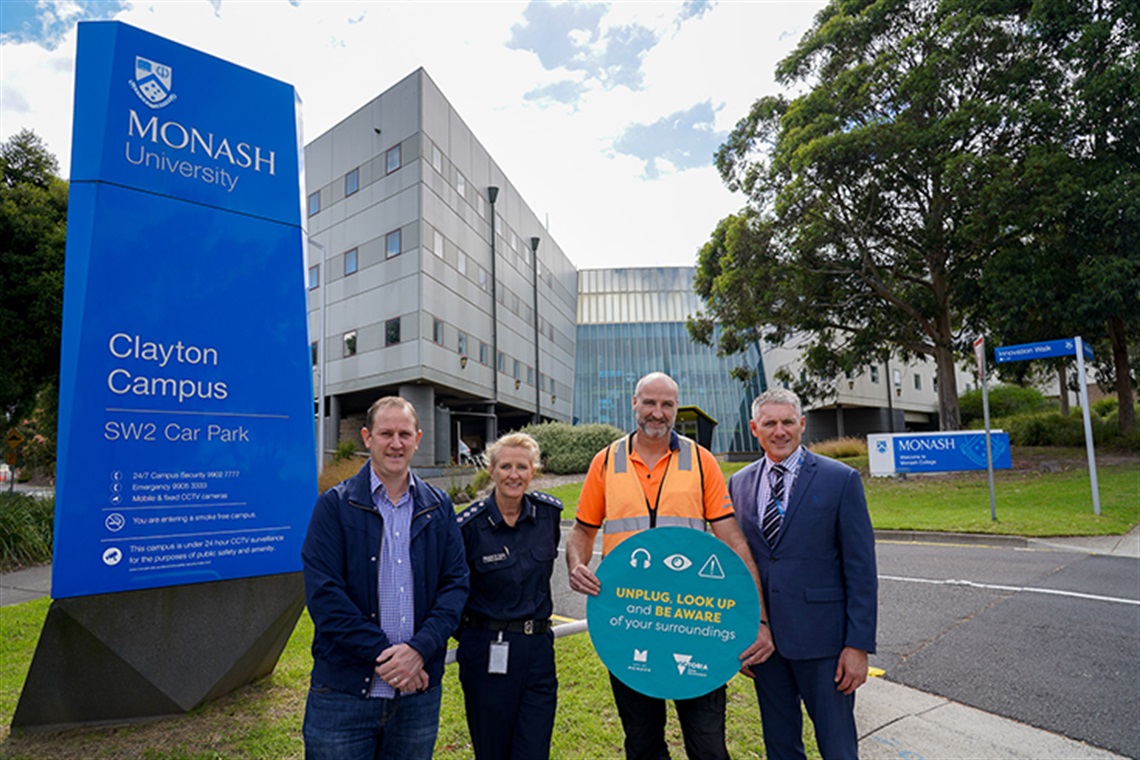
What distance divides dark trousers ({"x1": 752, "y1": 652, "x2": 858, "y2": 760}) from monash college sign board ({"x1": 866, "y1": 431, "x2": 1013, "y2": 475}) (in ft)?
55.5

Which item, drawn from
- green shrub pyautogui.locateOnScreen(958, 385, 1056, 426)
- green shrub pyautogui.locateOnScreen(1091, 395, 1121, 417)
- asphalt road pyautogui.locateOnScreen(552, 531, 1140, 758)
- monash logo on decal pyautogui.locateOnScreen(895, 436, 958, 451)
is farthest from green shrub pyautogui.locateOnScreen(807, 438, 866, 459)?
asphalt road pyautogui.locateOnScreen(552, 531, 1140, 758)

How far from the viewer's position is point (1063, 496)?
13789mm

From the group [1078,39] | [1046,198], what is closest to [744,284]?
[1046,198]

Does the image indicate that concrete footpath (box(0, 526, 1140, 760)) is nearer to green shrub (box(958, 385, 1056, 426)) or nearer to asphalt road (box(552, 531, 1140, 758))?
asphalt road (box(552, 531, 1140, 758))

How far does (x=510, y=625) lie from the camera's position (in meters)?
2.71

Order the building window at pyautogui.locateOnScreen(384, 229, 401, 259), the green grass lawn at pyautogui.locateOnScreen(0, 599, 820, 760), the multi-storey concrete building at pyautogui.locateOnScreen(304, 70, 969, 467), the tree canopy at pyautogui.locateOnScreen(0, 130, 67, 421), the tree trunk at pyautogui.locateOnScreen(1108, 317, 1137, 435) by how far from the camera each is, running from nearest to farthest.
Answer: the green grass lawn at pyautogui.locateOnScreen(0, 599, 820, 760) → the tree canopy at pyautogui.locateOnScreen(0, 130, 67, 421) → the tree trunk at pyautogui.locateOnScreen(1108, 317, 1137, 435) → the multi-storey concrete building at pyautogui.locateOnScreen(304, 70, 969, 467) → the building window at pyautogui.locateOnScreen(384, 229, 401, 259)

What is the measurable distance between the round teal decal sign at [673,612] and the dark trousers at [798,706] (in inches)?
10.5

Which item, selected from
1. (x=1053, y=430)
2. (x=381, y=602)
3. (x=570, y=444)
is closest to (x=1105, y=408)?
(x=1053, y=430)

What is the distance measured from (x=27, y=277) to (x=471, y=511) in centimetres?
1502

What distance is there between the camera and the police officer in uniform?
2658mm

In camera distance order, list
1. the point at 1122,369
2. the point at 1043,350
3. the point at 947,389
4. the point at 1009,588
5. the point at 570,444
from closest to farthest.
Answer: the point at 1009,588
the point at 1043,350
the point at 947,389
the point at 1122,369
the point at 570,444

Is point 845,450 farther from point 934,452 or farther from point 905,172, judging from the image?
point 905,172

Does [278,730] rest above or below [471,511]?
below

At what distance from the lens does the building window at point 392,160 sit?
25391mm
